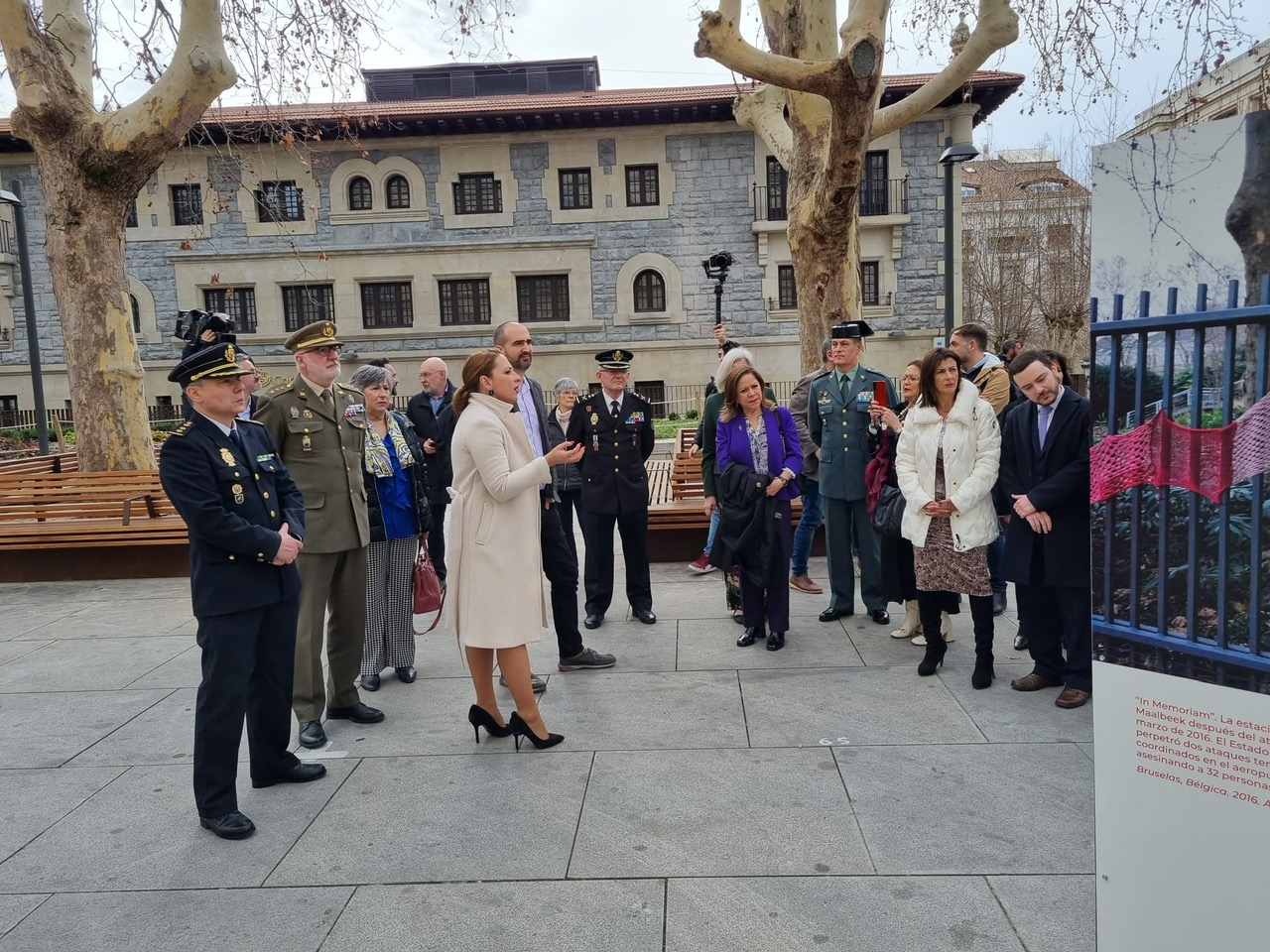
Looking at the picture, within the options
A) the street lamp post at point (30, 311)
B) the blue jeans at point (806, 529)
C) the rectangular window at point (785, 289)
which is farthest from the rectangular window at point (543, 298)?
the blue jeans at point (806, 529)

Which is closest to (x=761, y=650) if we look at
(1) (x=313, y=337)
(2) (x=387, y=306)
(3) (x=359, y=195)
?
(1) (x=313, y=337)

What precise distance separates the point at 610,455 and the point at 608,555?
0.77 metres

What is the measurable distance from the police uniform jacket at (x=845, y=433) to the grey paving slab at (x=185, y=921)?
4477mm

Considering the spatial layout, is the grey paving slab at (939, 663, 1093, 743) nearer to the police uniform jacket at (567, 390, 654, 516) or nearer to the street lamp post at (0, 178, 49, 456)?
the police uniform jacket at (567, 390, 654, 516)

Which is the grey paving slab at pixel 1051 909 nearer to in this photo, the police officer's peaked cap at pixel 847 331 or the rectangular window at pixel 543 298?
the police officer's peaked cap at pixel 847 331

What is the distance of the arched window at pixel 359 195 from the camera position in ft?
89.4

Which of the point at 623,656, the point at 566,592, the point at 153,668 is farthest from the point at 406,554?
the point at 153,668

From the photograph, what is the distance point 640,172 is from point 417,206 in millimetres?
6763

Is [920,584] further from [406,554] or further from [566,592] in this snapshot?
[406,554]

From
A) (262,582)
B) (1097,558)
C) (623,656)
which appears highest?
(1097,558)

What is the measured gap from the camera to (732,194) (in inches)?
1046

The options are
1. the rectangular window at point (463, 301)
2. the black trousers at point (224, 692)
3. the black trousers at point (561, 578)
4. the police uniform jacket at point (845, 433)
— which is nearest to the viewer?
the black trousers at point (224, 692)

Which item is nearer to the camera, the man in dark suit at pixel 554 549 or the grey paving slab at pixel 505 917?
the grey paving slab at pixel 505 917

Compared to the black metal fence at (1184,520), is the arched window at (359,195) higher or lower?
higher
